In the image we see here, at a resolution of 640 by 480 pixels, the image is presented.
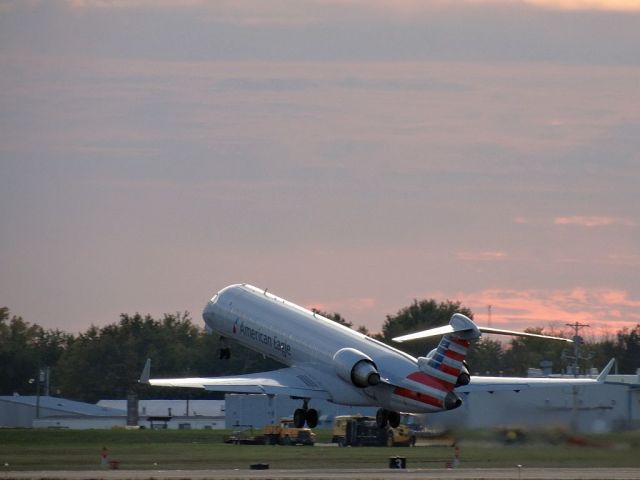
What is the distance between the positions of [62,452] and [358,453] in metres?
15.8

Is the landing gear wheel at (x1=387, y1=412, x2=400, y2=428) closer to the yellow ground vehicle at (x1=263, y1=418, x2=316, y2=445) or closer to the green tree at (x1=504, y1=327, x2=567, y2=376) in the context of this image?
the yellow ground vehicle at (x1=263, y1=418, x2=316, y2=445)

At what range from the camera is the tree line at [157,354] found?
137m

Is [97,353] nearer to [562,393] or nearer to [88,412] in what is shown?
[88,412]

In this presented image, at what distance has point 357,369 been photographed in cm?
6725

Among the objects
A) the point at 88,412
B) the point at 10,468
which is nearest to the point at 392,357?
the point at 10,468

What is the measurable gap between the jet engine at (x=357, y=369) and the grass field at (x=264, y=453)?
3.87m

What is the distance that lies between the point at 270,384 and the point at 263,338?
427 centimetres

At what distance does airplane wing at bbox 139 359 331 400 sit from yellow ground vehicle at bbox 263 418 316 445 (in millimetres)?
16556

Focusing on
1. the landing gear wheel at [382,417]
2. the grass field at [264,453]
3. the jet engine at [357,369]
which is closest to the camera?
the grass field at [264,453]

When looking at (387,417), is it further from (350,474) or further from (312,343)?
(350,474)

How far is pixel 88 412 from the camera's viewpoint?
133125mm

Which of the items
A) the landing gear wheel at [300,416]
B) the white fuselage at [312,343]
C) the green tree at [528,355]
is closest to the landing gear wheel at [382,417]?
the white fuselage at [312,343]

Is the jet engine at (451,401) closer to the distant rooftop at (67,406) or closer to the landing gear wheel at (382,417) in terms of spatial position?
the landing gear wheel at (382,417)

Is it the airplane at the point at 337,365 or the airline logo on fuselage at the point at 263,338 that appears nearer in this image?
the airplane at the point at 337,365
